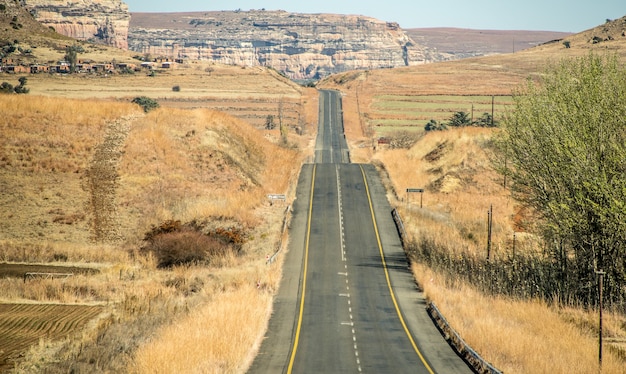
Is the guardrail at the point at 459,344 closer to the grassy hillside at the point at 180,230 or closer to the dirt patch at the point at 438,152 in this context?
the grassy hillside at the point at 180,230

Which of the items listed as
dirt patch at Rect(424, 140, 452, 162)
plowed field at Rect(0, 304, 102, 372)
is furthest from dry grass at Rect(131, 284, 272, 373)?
dirt patch at Rect(424, 140, 452, 162)

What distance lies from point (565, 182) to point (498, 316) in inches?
348

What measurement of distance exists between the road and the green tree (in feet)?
31.8

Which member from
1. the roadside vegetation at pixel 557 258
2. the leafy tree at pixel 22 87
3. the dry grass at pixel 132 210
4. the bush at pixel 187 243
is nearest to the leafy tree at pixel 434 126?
the dry grass at pixel 132 210

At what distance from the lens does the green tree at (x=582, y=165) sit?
44.4 meters

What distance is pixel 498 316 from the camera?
44062 mm

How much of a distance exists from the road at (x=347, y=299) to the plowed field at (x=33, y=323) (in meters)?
9.85

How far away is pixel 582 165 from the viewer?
44.3m

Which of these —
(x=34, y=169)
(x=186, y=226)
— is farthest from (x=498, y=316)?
(x=34, y=169)

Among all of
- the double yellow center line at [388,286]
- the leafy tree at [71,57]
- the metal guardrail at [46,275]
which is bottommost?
the double yellow center line at [388,286]

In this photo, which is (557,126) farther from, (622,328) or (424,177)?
(424,177)

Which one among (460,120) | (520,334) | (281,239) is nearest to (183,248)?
(281,239)

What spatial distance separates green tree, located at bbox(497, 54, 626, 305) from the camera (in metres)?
44.4

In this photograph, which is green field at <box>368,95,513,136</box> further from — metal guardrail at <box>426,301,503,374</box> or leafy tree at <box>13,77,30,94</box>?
metal guardrail at <box>426,301,503,374</box>
